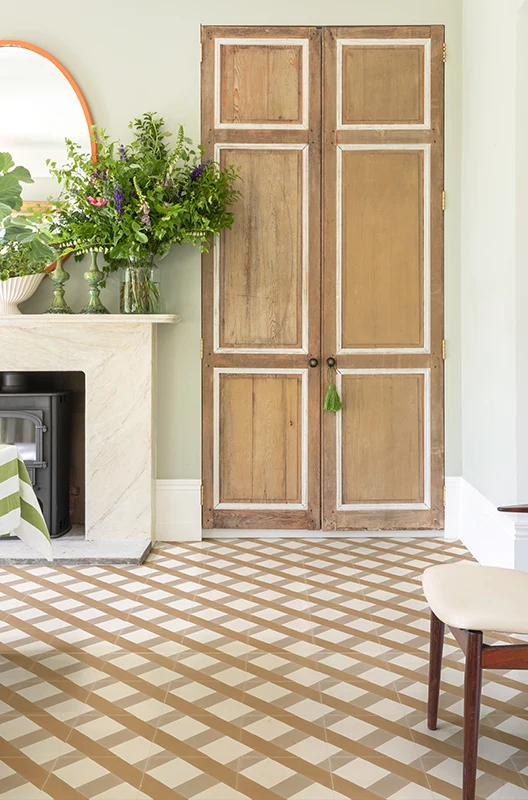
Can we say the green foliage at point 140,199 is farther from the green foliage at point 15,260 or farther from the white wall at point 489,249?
the white wall at point 489,249

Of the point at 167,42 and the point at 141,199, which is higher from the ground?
the point at 167,42

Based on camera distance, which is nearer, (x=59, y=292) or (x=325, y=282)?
(x=59, y=292)

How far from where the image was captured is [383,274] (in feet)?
15.6

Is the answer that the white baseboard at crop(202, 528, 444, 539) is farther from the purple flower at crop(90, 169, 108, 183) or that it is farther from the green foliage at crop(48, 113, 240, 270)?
the purple flower at crop(90, 169, 108, 183)

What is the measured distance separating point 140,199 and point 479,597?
9.80ft

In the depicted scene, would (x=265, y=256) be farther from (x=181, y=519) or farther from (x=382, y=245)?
(x=181, y=519)

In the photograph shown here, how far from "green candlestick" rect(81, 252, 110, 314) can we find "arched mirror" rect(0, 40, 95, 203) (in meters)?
0.51

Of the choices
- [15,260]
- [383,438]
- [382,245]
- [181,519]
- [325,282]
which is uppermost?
[382,245]

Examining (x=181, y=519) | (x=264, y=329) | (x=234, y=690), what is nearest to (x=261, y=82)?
(x=264, y=329)

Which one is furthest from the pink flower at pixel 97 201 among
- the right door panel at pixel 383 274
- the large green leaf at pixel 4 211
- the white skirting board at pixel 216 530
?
the large green leaf at pixel 4 211

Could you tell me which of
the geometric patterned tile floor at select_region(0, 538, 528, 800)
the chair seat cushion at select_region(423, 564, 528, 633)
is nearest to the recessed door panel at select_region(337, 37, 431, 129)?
the geometric patterned tile floor at select_region(0, 538, 528, 800)

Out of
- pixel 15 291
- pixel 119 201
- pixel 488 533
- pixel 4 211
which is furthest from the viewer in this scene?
pixel 15 291

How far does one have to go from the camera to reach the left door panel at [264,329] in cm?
470

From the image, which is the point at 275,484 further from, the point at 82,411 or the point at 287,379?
the point at 82,411
